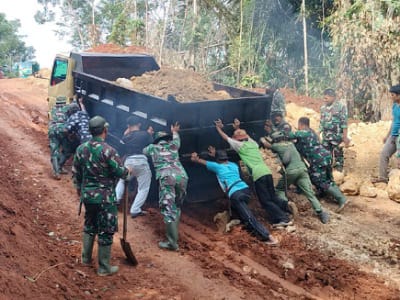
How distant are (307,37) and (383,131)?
18.8 feet

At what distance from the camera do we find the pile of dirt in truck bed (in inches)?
280

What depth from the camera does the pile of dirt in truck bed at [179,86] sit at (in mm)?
7121

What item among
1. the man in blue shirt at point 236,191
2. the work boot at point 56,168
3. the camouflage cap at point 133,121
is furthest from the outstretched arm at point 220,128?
the work boot at point 56,168

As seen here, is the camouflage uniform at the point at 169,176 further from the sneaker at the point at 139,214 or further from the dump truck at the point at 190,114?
the sneaker at the point at 139,214

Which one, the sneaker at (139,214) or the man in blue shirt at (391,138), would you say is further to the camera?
the man in blue shirt at (391,138)

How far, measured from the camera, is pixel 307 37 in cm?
1570

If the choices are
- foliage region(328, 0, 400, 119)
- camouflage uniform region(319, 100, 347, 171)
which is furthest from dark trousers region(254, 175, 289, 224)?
foliage region(328, 0, 400, 119)

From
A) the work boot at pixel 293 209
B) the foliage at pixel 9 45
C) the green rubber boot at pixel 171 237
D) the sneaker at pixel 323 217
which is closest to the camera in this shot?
the green rubber boot at pixel 171 237

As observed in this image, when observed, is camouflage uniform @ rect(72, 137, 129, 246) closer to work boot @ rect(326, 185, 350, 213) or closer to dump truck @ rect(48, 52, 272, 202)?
dump truck @ rect(48, 52, 272, 202)

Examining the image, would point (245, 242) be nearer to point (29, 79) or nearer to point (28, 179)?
point (28, 179)

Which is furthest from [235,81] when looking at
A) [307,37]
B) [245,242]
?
[245,242]

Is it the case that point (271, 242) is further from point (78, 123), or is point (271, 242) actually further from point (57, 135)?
point (57, 135)

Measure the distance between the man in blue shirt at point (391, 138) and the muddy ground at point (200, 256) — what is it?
2.52ft

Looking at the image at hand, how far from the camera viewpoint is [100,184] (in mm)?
5051
